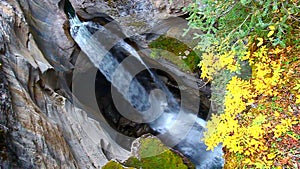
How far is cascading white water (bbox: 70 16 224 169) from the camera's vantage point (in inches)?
349

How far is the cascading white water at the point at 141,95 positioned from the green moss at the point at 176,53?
1.35 meters

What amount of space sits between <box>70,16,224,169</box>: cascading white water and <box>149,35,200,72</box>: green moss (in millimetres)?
1355

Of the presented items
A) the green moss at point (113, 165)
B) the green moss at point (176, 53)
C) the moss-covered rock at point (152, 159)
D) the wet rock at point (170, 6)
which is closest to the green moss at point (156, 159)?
the moss-covered rock at point (152, 159)

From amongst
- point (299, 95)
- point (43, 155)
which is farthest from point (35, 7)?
point (299, 95)

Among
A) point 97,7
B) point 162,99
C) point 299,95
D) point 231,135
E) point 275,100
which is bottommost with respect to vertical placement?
point 162,99

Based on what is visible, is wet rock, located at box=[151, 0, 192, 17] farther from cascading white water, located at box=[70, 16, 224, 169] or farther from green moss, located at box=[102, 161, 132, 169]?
green moss, located at box=[102, 161, 132, 169]

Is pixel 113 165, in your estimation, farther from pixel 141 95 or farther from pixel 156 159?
pixel 141 95

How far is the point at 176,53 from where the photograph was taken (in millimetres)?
7617

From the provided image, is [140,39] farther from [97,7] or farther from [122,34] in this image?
[97,7]

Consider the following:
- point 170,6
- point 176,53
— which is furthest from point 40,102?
point 170,6

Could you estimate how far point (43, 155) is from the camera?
4.40 m

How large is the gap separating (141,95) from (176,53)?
10.4 feet

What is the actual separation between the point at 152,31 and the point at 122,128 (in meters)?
3.82

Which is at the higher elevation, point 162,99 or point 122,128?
point 162,99
